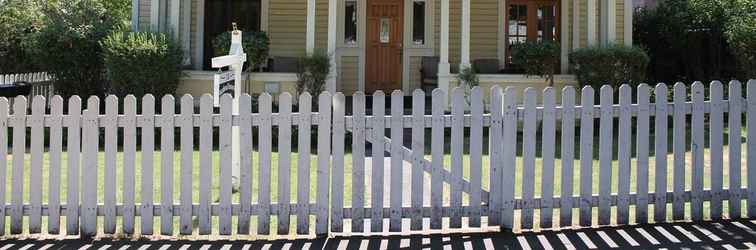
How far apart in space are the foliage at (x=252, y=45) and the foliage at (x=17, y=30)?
22.3 ft

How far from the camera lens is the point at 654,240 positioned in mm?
5250

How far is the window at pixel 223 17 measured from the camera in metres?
15.1

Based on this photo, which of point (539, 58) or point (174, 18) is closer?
point (539, 58)

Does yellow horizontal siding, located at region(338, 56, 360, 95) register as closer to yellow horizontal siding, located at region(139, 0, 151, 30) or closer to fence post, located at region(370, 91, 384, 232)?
yellow horizontal siding, located at region(139, 0, 151, 30)

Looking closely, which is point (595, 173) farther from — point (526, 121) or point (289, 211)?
point (289, 211)

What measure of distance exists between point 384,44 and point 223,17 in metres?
3.35

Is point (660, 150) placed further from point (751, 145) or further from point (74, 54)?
point (74, 54)

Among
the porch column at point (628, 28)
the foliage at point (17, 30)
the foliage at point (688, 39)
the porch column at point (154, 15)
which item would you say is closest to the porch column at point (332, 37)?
the porch column at point (154, 15)

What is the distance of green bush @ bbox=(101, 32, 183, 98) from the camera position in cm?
1220

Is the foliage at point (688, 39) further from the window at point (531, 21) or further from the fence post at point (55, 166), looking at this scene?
the fence post at point (55, 166)

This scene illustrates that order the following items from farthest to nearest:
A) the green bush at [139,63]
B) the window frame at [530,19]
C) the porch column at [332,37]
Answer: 1. the window frame at [530,19]
2. the porch column at [332,37]
3. the green bush at [139,63]

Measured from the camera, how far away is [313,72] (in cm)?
1268

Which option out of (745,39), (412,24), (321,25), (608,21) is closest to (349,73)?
(321,25)

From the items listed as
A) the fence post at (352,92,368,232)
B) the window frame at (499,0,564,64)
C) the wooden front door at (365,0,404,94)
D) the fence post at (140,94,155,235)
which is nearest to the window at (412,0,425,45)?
the wooden front door at (365,0,404,94)
